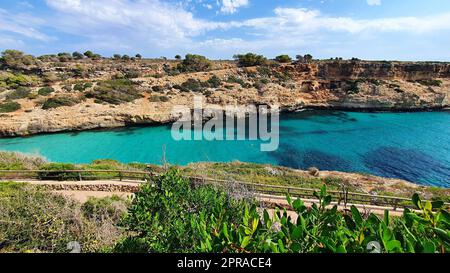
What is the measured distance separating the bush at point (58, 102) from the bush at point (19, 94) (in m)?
3.59

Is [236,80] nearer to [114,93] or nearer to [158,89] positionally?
[158,89]

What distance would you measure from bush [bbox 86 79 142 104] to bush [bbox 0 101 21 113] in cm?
684

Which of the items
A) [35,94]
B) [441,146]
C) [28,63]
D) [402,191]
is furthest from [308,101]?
[28,63]

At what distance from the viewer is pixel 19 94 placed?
28.7 metres

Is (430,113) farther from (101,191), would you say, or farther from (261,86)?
(101,191)

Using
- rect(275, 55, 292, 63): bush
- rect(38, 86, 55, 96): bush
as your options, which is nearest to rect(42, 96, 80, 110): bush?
rect(38, 86, 55, 96): bush

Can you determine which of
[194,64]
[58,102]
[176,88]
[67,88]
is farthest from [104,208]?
[194,64]

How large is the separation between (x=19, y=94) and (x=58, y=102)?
17.9 ft

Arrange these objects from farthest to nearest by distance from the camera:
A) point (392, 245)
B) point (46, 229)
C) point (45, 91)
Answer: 1. point (45, 91)
2. point (46, 229)
3. point (392, 245)

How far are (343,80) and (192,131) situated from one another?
30.9 m

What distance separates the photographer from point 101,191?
12312mm

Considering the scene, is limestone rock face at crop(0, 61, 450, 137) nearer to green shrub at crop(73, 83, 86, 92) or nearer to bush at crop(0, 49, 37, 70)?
green shrub at crop(73, 83, 86, 92)

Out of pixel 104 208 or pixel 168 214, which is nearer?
pixel 168 214
